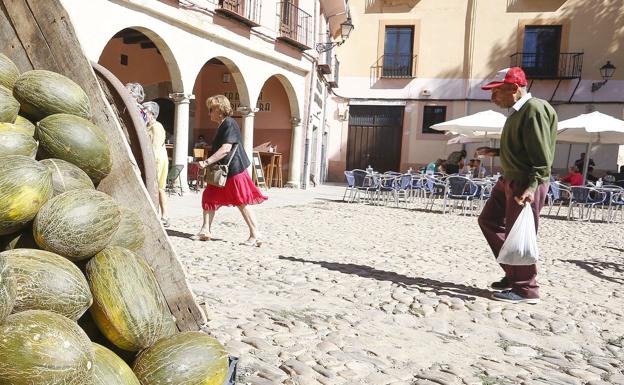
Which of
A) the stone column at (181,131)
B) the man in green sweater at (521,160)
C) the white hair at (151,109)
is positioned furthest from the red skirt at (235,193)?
the stone column at (181,131)

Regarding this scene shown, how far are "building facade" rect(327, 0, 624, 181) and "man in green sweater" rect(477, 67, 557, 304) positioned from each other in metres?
19.0

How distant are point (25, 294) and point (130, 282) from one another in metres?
0.29

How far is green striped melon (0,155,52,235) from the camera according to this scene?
150 centimetres

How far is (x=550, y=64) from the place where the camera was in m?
22.0

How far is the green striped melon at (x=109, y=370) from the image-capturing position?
1.25 meters

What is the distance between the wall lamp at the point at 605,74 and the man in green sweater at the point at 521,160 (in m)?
19.8

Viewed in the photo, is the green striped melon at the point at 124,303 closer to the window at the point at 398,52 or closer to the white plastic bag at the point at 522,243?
the white plastic bag at the point at 522,243

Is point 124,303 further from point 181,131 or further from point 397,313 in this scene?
point 181,131

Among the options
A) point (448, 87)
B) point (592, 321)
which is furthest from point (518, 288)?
point (448, 87)

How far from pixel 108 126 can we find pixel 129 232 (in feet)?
1.76

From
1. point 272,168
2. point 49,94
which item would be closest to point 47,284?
point 49,94

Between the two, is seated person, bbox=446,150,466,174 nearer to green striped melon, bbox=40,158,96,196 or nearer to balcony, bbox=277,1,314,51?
balcony, bbox=277,1,314,51

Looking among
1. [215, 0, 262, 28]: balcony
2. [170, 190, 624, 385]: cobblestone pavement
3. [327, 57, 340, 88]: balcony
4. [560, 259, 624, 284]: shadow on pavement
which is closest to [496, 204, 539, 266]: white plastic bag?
[170, 190, 624, 385]: cobblestone pavement

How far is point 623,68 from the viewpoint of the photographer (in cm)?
2103
